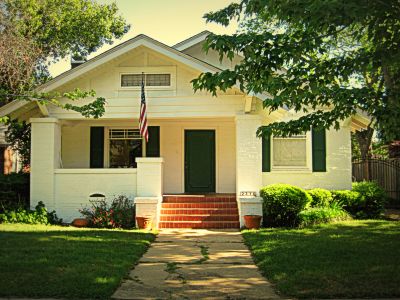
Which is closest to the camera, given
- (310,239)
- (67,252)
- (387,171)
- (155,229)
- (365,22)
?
(365,22)

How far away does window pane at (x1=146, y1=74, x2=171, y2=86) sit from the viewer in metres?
13.7

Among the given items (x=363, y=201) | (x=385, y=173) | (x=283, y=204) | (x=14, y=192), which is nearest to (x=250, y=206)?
(x=283, y=204)

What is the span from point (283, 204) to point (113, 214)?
15.6 feet

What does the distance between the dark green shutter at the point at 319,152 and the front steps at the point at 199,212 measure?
3296 millimetres

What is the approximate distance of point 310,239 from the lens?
9891 mm

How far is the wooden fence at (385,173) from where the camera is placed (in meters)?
19.5

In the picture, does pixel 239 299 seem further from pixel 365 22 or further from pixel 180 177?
pixel 180 177

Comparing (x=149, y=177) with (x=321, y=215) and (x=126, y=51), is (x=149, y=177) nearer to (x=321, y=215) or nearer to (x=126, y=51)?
(x=126, y=51)

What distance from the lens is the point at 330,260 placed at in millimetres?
7543

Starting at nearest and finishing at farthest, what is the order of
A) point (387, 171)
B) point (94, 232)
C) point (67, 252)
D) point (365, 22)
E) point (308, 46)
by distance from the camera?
point (365, 22) < point (308, 46) < point (67, 252) < point (94, 232) < point (387, 171)

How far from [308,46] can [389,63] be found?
1.03 meters

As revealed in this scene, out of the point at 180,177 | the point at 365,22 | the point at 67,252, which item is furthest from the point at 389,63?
the point at 180,177

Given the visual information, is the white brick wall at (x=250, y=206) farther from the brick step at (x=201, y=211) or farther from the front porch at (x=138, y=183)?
the brick step at (x=201, y=211)

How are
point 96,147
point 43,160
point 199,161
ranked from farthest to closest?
point 199,161 < point 96,147 < point 43,160
